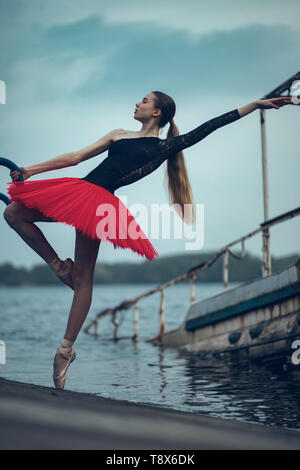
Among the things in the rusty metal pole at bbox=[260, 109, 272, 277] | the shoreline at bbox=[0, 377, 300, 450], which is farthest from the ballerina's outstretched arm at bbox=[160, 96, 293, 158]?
the rusty metal pole at bbox=[260, 109, 272, 277]

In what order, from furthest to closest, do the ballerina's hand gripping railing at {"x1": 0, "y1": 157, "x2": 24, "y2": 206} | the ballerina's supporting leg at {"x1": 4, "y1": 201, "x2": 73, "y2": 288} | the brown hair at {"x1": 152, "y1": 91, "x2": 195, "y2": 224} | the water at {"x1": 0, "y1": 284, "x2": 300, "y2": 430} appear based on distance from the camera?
the water at {"x1": 0, "y1": 284, "x2": 300, "y2": 430}, the brown hair at {"x1": 152, "y1": 91, "x2": 195, "y2": 224}, the ballerina's hand gripping railing at {"x1": 0, "y1": 157, "x2": 24, "y2": 206}, the ballerina's supporting leg at {"x1": 4, "y1": 201, "x2": 73, "y2": 288}

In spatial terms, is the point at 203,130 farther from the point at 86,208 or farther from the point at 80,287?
the point at 80,287

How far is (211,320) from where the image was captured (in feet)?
33.1

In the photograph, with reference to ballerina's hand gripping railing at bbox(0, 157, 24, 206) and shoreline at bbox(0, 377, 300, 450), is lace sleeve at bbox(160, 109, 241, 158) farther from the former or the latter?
shoreline at bbox(0, 377, 300, 450)

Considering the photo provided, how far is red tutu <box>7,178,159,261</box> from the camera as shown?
3.32m

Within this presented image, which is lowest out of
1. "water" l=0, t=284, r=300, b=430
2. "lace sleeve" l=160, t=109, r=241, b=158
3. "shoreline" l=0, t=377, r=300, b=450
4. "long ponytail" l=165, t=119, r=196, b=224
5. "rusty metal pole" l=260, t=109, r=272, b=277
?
"shoreline" l=0, t=377, r=300, b=450

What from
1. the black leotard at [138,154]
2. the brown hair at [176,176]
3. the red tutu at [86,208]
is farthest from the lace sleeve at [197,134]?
the red tutu at [86,208]

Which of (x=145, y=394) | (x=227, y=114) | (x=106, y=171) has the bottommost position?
(x=145, y=394)

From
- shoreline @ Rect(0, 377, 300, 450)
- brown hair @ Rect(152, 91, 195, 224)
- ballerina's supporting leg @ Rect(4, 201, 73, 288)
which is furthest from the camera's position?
brown hair @ Rect(152, 91, 195, 224)

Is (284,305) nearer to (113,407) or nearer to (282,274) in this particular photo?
(282,274)

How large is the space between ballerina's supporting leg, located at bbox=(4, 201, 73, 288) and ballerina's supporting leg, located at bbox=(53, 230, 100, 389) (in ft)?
0.27

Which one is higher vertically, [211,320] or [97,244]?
[211,320]
